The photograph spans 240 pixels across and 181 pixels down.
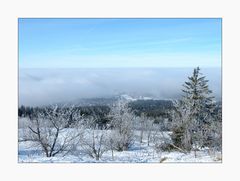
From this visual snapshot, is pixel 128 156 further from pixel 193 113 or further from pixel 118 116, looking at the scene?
pixel 193 113

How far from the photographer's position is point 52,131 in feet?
25.7

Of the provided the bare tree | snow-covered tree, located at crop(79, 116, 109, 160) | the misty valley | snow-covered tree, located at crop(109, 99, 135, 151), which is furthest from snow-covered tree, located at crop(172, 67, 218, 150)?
the bare tree

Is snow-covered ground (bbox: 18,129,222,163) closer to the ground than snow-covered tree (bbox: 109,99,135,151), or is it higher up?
closer to the ground

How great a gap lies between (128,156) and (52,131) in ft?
4.53

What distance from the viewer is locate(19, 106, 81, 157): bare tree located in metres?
7.55

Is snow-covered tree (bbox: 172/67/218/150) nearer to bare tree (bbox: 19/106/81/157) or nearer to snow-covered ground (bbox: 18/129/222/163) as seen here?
snow-covered ground (bbox: 18/129/222/163)

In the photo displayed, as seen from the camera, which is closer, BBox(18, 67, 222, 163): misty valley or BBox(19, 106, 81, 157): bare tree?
BBox(18, 67, 222, 163): misty valley

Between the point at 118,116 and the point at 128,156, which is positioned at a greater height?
the point at 118,116

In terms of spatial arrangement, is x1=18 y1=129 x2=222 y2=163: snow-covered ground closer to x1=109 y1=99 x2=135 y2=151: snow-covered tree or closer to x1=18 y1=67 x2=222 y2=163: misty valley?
x1=18 y1=67 x2=222 y2=163: misty valley

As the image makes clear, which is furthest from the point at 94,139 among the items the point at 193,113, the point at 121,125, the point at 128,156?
the point at 193,113

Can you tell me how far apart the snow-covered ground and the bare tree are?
0.11m

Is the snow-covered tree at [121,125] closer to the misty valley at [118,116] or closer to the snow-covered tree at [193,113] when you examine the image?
the misty valley at [118,116]
